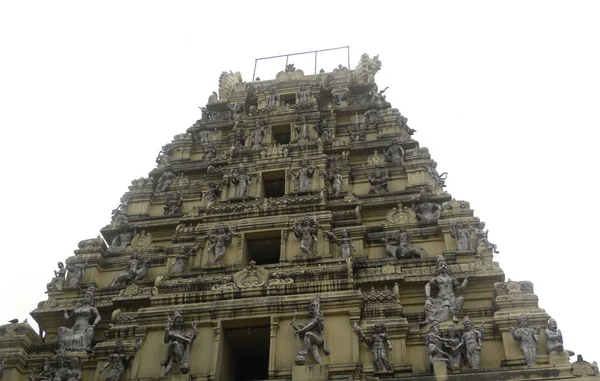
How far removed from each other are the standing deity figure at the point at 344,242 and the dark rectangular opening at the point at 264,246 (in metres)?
1.88

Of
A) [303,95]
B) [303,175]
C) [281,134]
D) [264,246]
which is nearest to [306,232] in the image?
[264,246]

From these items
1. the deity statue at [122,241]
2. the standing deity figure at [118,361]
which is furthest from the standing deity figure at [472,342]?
the deity statue at [122,241]

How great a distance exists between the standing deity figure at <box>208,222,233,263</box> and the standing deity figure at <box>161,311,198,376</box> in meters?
3.58

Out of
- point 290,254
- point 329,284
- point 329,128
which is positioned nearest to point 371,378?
point 329,284

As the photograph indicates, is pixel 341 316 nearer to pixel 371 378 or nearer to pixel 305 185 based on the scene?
pixel 371 378

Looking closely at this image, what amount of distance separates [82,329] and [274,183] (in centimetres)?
930

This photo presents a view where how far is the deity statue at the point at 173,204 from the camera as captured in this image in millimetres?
25763

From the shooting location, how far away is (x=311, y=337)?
1748cm

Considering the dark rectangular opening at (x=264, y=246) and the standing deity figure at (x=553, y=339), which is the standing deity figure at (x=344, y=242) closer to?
the dark rectangular opening at (x=264, y=246)

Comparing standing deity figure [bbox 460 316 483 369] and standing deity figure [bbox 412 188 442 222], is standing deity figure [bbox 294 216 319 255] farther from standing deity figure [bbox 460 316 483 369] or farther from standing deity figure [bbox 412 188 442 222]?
standing deity figure [bbox 460 316 483 369]

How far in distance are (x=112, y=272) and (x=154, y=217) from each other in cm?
274

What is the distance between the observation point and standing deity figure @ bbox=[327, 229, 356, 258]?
21281 millimetres

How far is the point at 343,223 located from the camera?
75.6 feet

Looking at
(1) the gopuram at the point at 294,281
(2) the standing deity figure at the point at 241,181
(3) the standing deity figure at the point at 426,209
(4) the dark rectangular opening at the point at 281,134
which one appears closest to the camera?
(1) the gopuram at the point at 294,281
